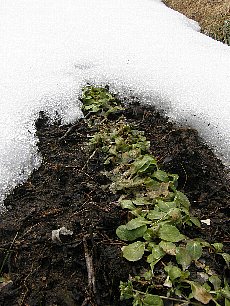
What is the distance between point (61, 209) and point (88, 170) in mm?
312

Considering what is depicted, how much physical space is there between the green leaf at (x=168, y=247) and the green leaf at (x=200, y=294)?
0.15m

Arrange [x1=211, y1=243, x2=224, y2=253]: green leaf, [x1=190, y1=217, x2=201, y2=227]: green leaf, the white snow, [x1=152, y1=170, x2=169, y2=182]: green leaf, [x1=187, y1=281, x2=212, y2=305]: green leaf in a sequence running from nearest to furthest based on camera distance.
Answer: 1. [x1=187, y1=281, x2=212, y2=305]: green leaf
2. [x1=211, y1=243, x2=224, y2=253]: green leaf
3. [x1=190, y1=217, x2=201, y2=227]: green leaf
4. [x1=152, y1=170, x2=169, y2=182]: green leaf
5. the white snow

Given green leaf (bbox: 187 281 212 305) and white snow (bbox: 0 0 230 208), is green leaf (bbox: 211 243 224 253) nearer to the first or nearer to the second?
green leaf (bbox: 187 281 212 305)

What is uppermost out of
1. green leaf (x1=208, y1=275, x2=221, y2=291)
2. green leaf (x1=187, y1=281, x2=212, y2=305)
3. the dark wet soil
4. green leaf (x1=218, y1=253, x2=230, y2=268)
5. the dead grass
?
the dead grass

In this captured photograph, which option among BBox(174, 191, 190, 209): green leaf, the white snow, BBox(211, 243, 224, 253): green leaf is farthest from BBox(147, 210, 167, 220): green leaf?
the white snow

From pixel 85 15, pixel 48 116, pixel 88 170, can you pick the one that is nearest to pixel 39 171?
pixel 88 170

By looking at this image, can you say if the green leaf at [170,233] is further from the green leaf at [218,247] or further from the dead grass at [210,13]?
the dead grass at [210,13]

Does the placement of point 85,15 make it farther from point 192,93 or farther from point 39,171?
point 39,171

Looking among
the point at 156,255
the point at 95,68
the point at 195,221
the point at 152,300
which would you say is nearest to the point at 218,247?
the point at 195,221

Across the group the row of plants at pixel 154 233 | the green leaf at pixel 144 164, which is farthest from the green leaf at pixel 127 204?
the green leaf at pixel 144 164

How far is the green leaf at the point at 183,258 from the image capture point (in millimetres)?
1604

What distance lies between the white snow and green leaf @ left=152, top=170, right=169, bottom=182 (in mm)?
474

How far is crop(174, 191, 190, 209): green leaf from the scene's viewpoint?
1916 mm

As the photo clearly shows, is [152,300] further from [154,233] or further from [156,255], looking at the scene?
[154,233]
